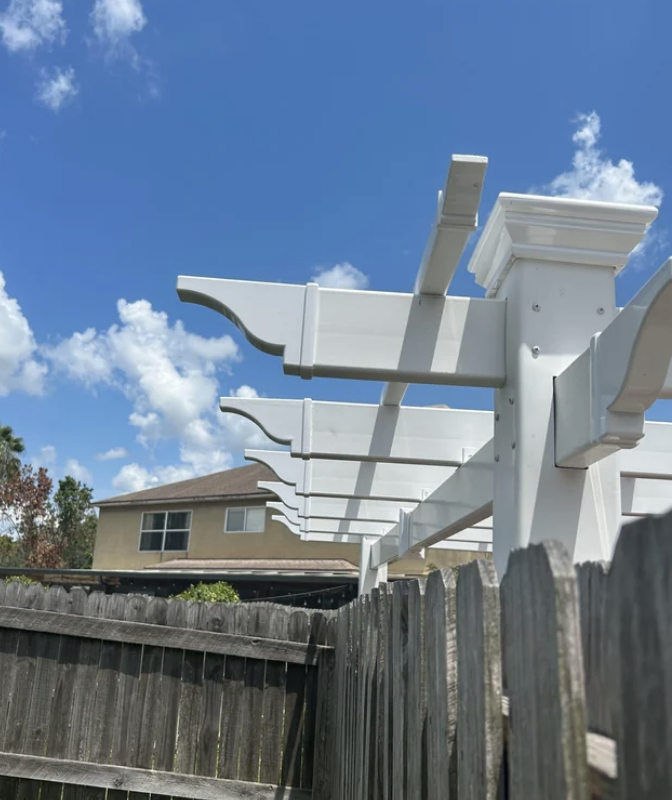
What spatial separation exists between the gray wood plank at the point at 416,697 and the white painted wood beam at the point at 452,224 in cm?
104

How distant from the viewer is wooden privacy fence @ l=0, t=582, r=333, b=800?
218 inches

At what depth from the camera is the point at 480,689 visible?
4.15 feet

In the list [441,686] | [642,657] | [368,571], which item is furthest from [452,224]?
[368,571]

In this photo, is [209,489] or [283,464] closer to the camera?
[283,464]

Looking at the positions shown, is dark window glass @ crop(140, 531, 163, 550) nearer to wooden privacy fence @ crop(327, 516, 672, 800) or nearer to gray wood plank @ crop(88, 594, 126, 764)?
gray wood plank @ crop(88, 594, 126, 764)

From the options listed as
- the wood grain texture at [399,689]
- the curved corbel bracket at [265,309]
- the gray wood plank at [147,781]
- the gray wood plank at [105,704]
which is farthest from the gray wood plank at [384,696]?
the gray wood plank at [105,704]

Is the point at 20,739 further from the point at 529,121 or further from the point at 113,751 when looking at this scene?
the point at 529,121

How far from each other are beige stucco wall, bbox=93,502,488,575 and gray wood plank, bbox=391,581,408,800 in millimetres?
17255

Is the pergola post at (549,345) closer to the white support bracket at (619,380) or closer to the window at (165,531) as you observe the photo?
the white support bracket at (619,380)

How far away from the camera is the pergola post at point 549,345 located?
213 centimetres

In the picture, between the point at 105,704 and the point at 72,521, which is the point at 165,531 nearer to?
the point at 72,521

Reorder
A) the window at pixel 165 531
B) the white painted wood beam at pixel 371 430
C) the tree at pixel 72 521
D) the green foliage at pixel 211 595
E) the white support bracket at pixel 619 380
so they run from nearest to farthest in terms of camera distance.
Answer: the white support bracket at pixel 619 380 < the white painted wood beam at pixel 371 430 < the green foliage at pixel 211 595 < the window at pixel 165 531 < the tree at pixel 72 521

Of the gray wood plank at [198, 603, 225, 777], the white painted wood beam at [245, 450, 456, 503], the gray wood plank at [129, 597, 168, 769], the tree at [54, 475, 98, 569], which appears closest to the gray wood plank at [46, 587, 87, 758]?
the gray wood plank at [129, 597, 168, 769]

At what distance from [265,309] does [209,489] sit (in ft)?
80.6
